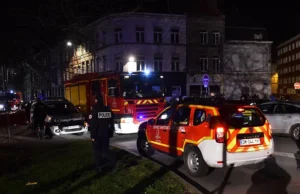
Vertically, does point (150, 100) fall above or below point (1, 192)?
above

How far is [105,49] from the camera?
3959 cm

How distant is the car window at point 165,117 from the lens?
8703 mm

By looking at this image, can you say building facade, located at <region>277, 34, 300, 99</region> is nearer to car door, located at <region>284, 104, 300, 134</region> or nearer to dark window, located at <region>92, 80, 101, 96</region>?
car door, located at <region>284, 104, 300, 134</region>

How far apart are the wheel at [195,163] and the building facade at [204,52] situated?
105ft

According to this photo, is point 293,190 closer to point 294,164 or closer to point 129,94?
point 294,164

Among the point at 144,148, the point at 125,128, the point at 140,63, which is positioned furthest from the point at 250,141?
the point at 140,63

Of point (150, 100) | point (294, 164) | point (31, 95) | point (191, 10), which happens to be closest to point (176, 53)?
point (191, 10)

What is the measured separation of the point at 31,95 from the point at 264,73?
53.8 meters

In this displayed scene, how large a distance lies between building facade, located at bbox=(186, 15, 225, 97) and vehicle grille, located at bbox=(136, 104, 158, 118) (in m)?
25.5

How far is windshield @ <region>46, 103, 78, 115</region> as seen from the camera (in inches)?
609

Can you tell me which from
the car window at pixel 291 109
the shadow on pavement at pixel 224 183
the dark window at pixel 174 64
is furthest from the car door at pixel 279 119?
the dark window at pixel 174 64

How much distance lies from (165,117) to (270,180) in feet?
10.3

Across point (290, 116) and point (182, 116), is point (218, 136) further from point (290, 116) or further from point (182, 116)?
point (290, 116)

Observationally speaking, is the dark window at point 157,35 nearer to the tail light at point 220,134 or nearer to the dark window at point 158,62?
the dark window at point 158,62
